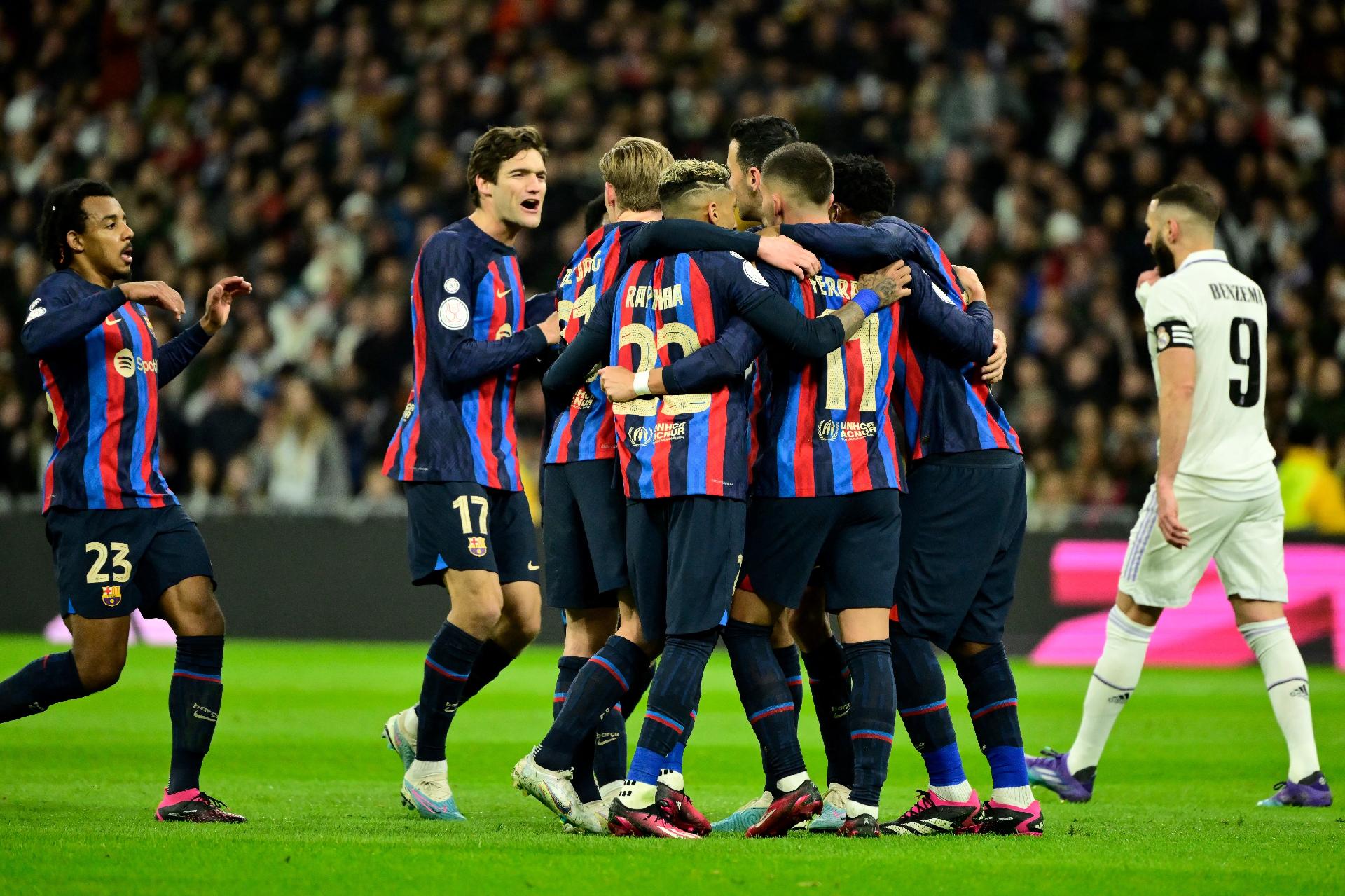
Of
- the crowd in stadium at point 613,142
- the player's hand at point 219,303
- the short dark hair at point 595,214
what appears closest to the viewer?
the player's hand at point 219,303

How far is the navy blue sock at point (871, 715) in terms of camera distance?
18.0ft

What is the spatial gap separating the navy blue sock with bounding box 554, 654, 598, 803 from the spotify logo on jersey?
6.31 feet

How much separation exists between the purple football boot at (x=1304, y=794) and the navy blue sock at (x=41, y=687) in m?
4.60

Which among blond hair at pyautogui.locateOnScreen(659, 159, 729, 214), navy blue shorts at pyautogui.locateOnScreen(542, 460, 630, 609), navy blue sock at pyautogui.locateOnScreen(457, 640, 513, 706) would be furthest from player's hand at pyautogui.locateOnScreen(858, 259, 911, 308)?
navy blue sock at pyautogui.locateOnScreen(457, 640, 513, 706)

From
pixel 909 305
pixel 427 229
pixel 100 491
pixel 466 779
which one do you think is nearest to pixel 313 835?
pixel 100 491

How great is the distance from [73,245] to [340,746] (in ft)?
10.8

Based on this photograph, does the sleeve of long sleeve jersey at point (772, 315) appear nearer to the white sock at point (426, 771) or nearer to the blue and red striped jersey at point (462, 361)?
the blue and red striped jersey at point (462, 361)

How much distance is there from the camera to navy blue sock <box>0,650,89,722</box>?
6000 mm

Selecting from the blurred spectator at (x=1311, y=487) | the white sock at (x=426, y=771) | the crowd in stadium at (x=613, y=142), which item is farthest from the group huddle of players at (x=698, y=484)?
the crowd in stadium at (x=613, y=142)

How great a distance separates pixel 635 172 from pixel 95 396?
2140 millimetres

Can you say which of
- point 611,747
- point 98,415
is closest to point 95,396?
point 98,415

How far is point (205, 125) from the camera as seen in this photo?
18984mm

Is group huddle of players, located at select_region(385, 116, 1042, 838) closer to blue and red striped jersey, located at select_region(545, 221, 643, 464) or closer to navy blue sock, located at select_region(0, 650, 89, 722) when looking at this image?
blue and red striped jersey, located at select_region(545, 221, 643, 464)

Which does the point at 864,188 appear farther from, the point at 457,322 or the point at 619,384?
the point at 457,322
